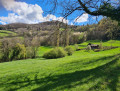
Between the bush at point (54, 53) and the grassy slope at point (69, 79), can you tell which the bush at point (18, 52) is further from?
the grassy slope at point (69, 79)

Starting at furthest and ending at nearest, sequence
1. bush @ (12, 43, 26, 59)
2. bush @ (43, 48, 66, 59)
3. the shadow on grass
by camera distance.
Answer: bush @ (12, 43, 26, 59)
bush @ (43, 48, 66, 59)
the shadow on grass

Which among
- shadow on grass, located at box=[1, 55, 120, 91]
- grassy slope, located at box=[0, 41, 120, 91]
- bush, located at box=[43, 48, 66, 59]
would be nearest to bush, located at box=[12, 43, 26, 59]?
bush, located at box=[43, 48, 66, 59]

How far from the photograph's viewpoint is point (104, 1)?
553 centimetres

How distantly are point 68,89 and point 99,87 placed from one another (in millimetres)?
1167

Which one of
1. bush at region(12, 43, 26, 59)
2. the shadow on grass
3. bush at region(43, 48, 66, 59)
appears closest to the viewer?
the shadow on grass

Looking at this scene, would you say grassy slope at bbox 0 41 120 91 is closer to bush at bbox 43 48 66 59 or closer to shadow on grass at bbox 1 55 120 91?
shadow on grass at bbox 1 55 120 91

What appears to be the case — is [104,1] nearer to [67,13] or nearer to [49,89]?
[67,13]

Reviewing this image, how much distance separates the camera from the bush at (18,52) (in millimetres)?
24656

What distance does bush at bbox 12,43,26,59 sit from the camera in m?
24.7

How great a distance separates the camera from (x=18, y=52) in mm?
25188

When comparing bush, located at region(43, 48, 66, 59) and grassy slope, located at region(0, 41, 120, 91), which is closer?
grassy slope, located at region(0, 41, 120, 91)

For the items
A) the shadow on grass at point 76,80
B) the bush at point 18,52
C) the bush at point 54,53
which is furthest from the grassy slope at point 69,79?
the bush at point 18,52

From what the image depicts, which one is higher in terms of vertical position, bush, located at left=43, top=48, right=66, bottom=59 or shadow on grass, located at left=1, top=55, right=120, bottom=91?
shadow on grass, located at left=1, top=55, right=120, bottom=91

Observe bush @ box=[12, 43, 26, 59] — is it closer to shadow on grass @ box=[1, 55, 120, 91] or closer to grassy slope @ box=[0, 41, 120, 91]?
grassy slope @ box=[0, 41, 120, 91]
